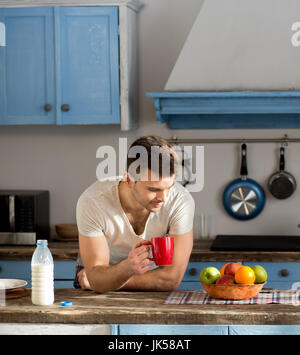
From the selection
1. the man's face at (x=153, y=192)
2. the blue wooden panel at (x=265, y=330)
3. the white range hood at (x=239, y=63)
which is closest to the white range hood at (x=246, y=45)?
the white range hood at (x=239, y=63)

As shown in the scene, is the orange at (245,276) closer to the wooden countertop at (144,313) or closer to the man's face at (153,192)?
the wooden countertop at (144,313)

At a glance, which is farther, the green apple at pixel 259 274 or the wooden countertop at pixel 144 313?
the green apple at pixel 259 274

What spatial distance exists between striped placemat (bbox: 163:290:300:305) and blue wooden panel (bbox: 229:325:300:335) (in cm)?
17

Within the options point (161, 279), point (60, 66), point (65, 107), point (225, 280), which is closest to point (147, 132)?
point (65, 107)

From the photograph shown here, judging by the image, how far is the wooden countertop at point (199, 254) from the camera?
12.3 feet

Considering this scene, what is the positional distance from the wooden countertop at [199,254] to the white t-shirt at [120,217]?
1.12 meters

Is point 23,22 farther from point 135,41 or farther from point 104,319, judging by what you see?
point 104,319

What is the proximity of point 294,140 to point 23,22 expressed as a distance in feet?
6.45

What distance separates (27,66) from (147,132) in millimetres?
933

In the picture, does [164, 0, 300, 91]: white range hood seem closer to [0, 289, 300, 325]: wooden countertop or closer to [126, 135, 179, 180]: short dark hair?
[126, 135, 179, 180]: short dark hair

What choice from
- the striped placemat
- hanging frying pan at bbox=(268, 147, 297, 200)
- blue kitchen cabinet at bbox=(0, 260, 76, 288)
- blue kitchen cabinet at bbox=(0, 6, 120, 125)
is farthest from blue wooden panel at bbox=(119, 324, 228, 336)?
hanging frying pan at bbox=(268, 147, 297, 200)

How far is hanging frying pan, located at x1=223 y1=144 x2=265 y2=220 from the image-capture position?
4344 mm

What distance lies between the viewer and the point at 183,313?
2119 mm
